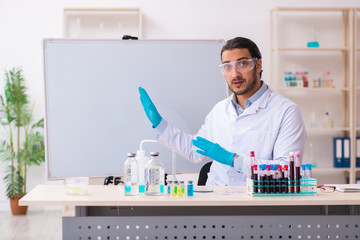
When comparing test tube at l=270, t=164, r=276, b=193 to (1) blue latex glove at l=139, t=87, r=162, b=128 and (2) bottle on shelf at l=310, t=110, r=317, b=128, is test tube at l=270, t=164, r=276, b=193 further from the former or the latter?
(2) bottle on shelf at l=310, t=110, r=317, b=128

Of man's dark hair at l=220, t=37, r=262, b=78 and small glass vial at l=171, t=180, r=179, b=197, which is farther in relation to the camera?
man's dark hair at l=220, t=37, r=262, b=78

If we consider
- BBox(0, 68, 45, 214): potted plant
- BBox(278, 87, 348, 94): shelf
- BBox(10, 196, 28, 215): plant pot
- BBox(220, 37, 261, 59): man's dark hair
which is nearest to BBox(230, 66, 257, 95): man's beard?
BBox(220, 37, 261, 59): man's dark hair

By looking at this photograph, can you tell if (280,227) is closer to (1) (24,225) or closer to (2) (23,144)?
(1) (24,225)

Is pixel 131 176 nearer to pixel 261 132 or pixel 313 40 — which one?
pixel 261 132

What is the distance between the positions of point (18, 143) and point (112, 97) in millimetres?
2292

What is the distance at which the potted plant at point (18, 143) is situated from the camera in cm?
488

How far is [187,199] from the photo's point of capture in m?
1.92

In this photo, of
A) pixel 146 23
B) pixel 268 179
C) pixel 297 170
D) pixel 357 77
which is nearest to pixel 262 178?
pixel 268 179

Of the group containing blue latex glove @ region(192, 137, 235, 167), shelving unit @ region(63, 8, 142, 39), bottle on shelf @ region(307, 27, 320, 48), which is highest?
shelving unit @ region(63, 8, 142, 39)

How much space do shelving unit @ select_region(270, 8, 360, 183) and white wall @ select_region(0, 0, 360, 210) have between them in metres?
0.15

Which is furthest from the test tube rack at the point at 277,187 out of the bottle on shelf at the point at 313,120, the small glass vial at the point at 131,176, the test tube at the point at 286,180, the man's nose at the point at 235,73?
the bottle on shelf at the point at 313,120

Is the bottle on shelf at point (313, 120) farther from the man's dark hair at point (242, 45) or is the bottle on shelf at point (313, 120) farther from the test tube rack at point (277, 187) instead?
the test tube rack at point (277, 187)

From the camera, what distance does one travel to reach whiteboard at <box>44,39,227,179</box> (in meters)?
3.07

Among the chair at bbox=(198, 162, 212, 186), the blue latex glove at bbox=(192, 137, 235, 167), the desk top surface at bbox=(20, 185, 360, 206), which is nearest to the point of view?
the desk top surface at bbox=(20, 185, 360, 206)
